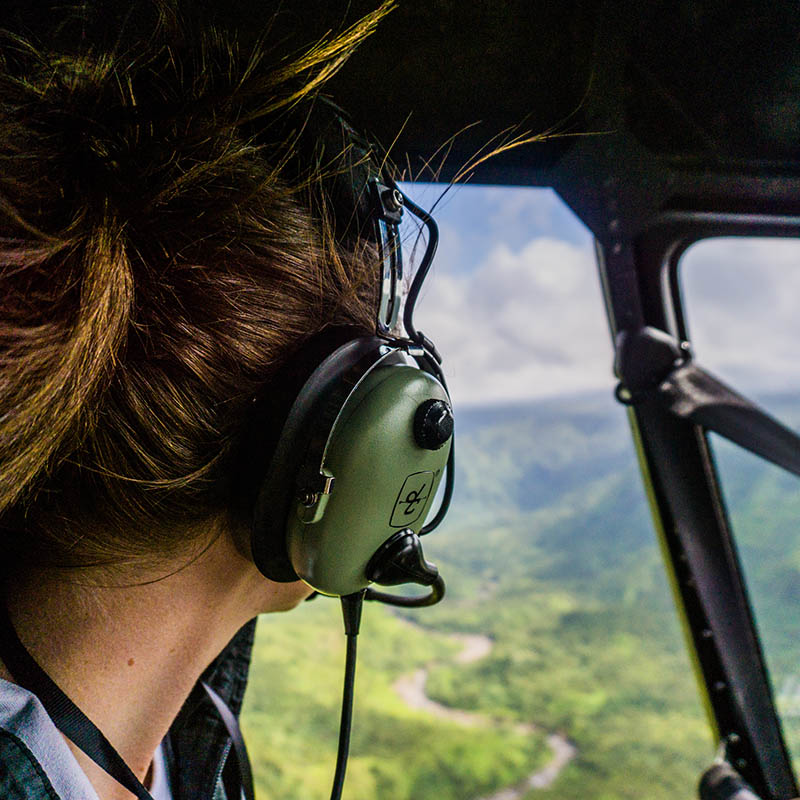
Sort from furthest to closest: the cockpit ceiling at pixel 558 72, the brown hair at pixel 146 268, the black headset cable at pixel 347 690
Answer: the black headset cable at pixel 347 690, the cockpit ceiling at pixel 558 72, the brown hair at pixel 146 268

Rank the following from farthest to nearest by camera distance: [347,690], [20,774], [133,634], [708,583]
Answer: [708,583] → [347,690] → [133,634] → [20,774]

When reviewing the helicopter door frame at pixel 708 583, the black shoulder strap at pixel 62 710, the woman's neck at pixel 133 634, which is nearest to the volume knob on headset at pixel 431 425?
the woman's neck at pixel 133 634

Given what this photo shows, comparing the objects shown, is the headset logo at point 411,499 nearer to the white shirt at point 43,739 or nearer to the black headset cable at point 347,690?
the black headset cable at point 347,690

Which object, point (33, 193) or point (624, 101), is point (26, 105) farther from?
point (624, 101)

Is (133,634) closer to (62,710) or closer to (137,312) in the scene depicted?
(62,710)

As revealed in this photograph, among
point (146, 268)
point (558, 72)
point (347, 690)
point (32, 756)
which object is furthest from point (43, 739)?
point (558, 72)

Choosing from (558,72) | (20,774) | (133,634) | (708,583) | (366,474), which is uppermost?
(558,72)

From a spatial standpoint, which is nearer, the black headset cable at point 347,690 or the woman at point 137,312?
the woman at point 137,312

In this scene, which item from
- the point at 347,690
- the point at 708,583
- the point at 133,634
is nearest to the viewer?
the point at 133,634

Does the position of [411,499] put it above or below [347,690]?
above
